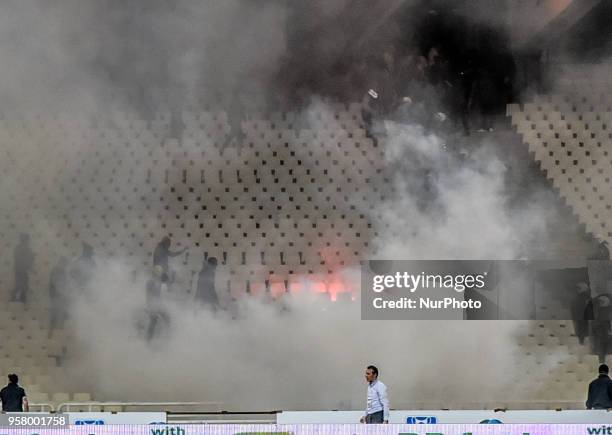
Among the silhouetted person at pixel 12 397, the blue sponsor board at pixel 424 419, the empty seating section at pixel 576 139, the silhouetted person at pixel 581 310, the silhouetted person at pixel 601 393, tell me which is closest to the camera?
the blue sponsor board at pixel 424 419

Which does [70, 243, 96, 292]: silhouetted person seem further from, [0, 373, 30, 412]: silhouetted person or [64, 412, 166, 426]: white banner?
[64, 412, 166, 426]: white banner

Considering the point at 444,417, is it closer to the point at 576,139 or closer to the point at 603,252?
the point at 603,252

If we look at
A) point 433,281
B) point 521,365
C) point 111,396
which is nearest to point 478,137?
point 433,281

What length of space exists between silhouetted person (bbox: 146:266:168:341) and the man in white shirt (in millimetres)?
6882

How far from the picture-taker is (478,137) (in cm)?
2142

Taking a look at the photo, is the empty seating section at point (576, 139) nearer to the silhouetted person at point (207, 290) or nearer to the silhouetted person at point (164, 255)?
the silhouetted person at point (207, 290)

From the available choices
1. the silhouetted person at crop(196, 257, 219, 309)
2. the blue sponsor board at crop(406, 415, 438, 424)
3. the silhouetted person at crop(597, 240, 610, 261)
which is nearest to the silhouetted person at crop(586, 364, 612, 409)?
the blue sponsor board at crop(406, 415, 438, 424)

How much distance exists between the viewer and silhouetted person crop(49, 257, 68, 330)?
2002 centimetres

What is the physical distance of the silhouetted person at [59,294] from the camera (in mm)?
20016

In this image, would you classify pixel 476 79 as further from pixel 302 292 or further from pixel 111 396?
pixel 111 396

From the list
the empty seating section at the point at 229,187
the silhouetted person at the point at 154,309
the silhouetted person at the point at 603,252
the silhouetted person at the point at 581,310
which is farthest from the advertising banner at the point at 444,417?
the silhouetted person at the point at 603,252

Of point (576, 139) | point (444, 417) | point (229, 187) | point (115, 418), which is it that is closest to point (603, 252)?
point (576, 139)

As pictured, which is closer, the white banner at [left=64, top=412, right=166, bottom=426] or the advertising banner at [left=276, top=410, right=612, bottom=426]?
the advertising banner at [left=276, top=410, right=612, bottom=426]

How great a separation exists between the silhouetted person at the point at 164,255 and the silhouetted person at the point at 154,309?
115mm
